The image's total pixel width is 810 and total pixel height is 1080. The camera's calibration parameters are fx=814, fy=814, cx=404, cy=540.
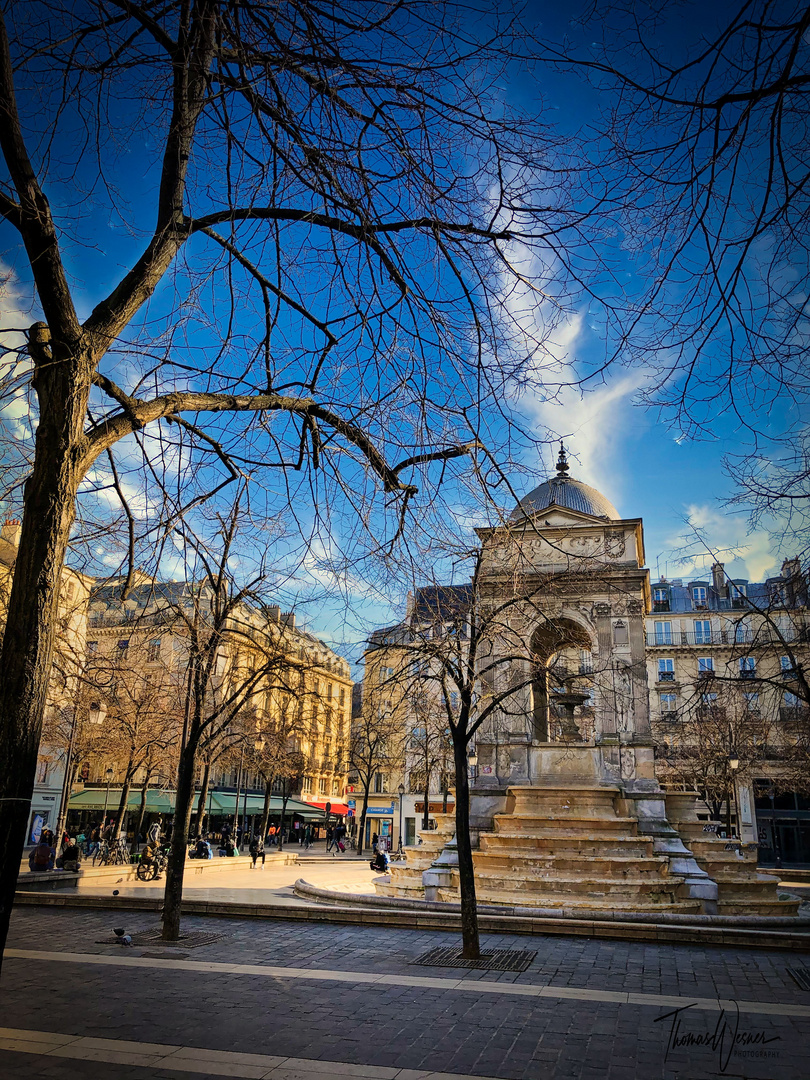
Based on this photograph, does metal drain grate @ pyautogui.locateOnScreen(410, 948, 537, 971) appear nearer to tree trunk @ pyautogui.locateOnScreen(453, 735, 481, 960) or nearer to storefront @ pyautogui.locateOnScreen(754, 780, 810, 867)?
tree trunk @ pyautogui.locateOnScreen(453, 735, 481, 960)

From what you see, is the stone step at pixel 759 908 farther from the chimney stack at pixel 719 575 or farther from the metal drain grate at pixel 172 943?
the metal drain grate at pixel 172 943

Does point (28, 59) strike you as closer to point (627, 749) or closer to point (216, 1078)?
point (216, 1078)

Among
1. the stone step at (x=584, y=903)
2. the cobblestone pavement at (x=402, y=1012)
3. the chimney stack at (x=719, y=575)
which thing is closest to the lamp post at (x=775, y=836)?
the chimney stack at (x=719, y=575)

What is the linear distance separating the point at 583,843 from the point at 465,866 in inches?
302

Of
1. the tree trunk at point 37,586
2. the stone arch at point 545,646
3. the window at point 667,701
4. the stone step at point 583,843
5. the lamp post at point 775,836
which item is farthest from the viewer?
the window at point 667,701

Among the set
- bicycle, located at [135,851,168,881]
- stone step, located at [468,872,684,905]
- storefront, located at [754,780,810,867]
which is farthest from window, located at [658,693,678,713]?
stone step, located at [468,872,684,905]

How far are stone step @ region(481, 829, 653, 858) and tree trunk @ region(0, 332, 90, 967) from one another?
15203 millimetres

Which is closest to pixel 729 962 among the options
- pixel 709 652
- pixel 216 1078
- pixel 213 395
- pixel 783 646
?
pixel 783 646

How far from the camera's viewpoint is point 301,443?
670cm

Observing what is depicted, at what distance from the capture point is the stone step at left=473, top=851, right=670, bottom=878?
56.0ft

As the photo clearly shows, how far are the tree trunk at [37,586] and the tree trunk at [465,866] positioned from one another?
7396 mm

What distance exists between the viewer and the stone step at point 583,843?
1769 centimetres

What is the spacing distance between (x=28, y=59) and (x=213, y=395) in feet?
7.51

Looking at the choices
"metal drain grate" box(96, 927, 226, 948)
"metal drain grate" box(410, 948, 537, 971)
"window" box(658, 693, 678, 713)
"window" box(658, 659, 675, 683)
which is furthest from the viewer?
"window" box(658, 659, 675, 683)
